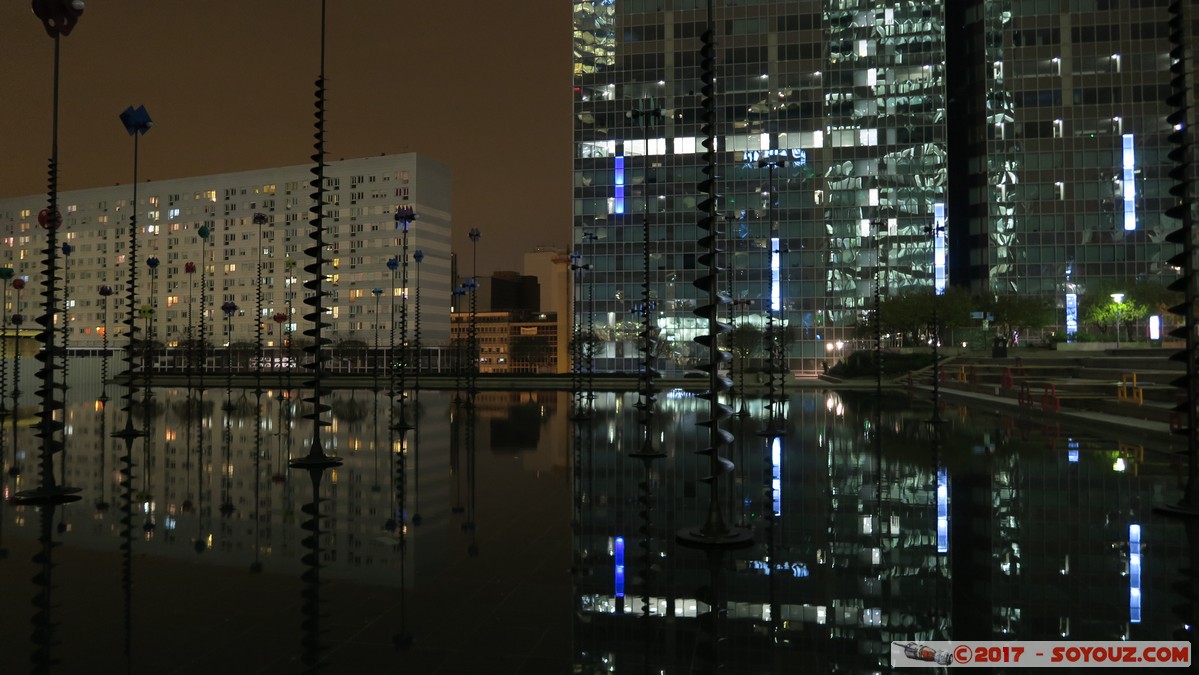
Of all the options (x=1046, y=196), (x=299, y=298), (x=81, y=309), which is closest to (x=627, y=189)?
(x=1046, y=196)

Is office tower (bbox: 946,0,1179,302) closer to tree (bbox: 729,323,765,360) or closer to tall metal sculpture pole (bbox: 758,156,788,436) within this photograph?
tall metal sculpture pole (bbox: 758,156,788,436)

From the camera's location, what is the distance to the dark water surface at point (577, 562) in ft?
20.2

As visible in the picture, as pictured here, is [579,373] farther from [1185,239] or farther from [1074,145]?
[1074,145]

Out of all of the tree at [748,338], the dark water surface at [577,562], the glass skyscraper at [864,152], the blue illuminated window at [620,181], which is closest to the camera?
the dark water surface at [577,562]

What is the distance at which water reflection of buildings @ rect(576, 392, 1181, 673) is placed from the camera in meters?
6.43

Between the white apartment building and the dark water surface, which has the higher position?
the white apartment building

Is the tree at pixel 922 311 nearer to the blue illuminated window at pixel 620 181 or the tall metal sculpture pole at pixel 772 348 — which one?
the tall metal sculpture pole at pixel 772 348

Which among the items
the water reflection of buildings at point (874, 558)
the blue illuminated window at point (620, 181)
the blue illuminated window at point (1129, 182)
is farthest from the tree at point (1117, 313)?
the water reflection of buildings at point (874, 558)

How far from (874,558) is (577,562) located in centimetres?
355

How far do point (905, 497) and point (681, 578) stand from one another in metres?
6.63

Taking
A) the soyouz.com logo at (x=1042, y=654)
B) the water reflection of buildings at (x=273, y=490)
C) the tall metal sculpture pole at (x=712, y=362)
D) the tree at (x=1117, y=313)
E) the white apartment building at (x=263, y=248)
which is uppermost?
the white apartment building at (x=263, y=248)

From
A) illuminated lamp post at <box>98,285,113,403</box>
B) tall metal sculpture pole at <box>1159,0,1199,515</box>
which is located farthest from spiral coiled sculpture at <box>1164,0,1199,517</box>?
illuminated lamp post at <box>98,285,113,403</box>

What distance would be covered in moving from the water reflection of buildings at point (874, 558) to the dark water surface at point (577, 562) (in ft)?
0.14

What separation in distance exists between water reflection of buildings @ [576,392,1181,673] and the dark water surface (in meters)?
0.04
